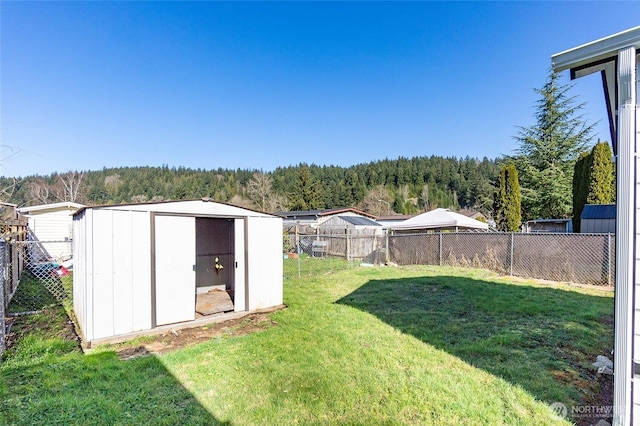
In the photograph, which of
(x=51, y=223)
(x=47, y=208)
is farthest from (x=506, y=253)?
(x=47, y=208)

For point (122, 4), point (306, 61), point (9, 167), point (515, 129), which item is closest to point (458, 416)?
point (9, 167)

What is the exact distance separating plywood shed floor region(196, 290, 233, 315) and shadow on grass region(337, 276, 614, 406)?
254cm

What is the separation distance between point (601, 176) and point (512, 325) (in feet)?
36.4

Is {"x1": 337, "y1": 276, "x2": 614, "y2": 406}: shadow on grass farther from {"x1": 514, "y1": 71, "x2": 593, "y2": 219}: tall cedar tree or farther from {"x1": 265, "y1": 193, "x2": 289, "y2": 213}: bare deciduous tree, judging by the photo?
{"x1": 265, "y1": 193, "x2": 289, "y2": 213}: bare deciduous tree

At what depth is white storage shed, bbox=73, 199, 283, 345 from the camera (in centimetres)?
441

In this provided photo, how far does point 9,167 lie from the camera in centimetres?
684

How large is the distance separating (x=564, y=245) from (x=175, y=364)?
1014 cm

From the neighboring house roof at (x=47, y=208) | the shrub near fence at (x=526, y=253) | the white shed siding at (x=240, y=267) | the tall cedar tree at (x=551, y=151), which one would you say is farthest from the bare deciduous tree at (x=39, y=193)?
the tall cedar tree at (x=551, y=151)

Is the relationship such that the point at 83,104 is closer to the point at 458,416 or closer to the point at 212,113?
the point at 212,113

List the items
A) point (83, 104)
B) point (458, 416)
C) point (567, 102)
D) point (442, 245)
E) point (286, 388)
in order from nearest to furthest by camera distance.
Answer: point (458, 416), point (286, 388), point (442, 245), point (83, 104), point (567, 102)

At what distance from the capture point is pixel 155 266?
16.0 ft

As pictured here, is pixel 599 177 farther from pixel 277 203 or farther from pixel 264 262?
pixel 277 203

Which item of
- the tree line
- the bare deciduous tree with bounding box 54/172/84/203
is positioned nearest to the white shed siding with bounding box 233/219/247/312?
the bare deciduous tree with bounding box 54/172/84/203

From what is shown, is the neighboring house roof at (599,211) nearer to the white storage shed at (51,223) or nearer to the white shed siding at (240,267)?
the white shed siding at (240,267)
